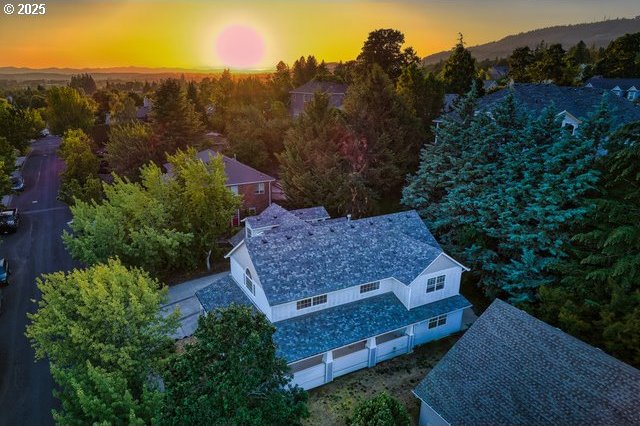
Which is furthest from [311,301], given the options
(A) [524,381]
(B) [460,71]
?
(B) [460,71]

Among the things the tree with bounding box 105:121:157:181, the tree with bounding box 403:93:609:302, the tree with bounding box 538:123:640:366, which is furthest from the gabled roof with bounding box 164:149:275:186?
the tree with bounding box 538:123:640:366

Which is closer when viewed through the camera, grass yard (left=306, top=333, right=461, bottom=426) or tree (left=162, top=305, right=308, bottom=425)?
tree (left=162, top=305, right=308, bottom=425)

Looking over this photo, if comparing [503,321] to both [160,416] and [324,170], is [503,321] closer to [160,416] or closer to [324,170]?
[160,416]

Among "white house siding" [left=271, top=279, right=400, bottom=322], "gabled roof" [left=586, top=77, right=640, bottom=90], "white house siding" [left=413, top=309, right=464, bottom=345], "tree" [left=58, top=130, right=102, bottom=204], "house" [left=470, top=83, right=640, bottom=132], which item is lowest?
"white house siding" [left=413, top=309, right=464, bottom=345]

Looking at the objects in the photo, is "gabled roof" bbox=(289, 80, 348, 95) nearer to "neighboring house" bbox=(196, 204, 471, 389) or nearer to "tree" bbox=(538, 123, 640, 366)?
"neighboring house" bbox=(196, 204, 471, 389)

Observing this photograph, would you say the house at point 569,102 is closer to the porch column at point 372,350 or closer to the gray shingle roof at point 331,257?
the gray shingle roof at point 331,257

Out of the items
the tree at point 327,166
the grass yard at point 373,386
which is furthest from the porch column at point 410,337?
the tree at point 327,166

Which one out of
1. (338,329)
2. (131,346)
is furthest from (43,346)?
(338,329)
